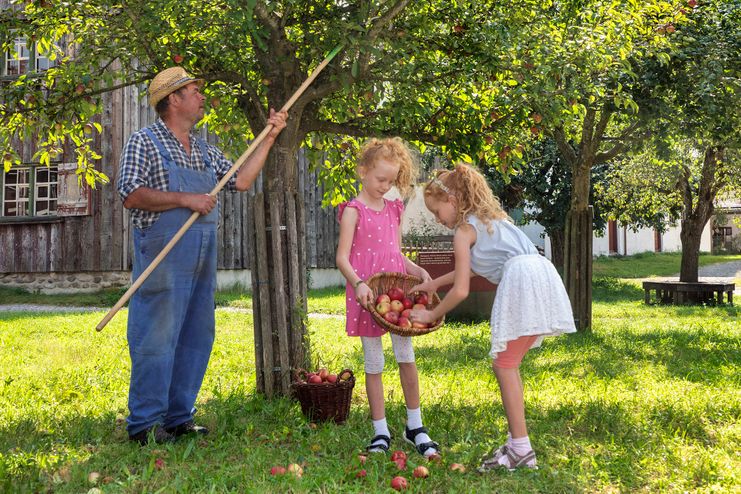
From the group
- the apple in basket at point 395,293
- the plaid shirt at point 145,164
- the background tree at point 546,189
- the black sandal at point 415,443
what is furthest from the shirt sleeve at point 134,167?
the background tree at point 546,189

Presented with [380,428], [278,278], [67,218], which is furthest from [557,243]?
[380,428]

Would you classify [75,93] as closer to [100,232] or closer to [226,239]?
[100,232]

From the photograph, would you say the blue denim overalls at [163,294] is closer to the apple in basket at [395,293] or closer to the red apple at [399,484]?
the apple in basket at [395,293]

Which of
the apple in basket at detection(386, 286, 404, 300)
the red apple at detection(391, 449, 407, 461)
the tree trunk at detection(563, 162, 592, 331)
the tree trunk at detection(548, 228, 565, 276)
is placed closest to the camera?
the red apple at detection(391, 449, 407, 461)

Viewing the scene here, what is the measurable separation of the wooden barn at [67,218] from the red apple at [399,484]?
1156 centimetres

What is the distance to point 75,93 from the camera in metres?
5.76

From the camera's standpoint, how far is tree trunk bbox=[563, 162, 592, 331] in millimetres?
9734

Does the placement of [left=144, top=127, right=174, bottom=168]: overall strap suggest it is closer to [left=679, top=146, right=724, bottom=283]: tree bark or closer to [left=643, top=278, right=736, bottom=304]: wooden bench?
[left=643, top=278, right=736, bottom=304]: wooden bench

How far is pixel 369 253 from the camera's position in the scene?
4.56 metres

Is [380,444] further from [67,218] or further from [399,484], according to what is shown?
[67,218]

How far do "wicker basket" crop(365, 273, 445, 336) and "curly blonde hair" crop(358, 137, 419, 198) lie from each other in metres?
0.54

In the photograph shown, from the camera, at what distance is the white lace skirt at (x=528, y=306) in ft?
12.8

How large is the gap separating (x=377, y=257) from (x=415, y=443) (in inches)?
44.5

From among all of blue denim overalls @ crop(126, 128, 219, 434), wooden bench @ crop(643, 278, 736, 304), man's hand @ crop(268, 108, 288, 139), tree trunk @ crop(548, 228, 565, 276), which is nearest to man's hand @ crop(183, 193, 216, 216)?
blue denim overalls @ crop(126, 128, 219, 434)
